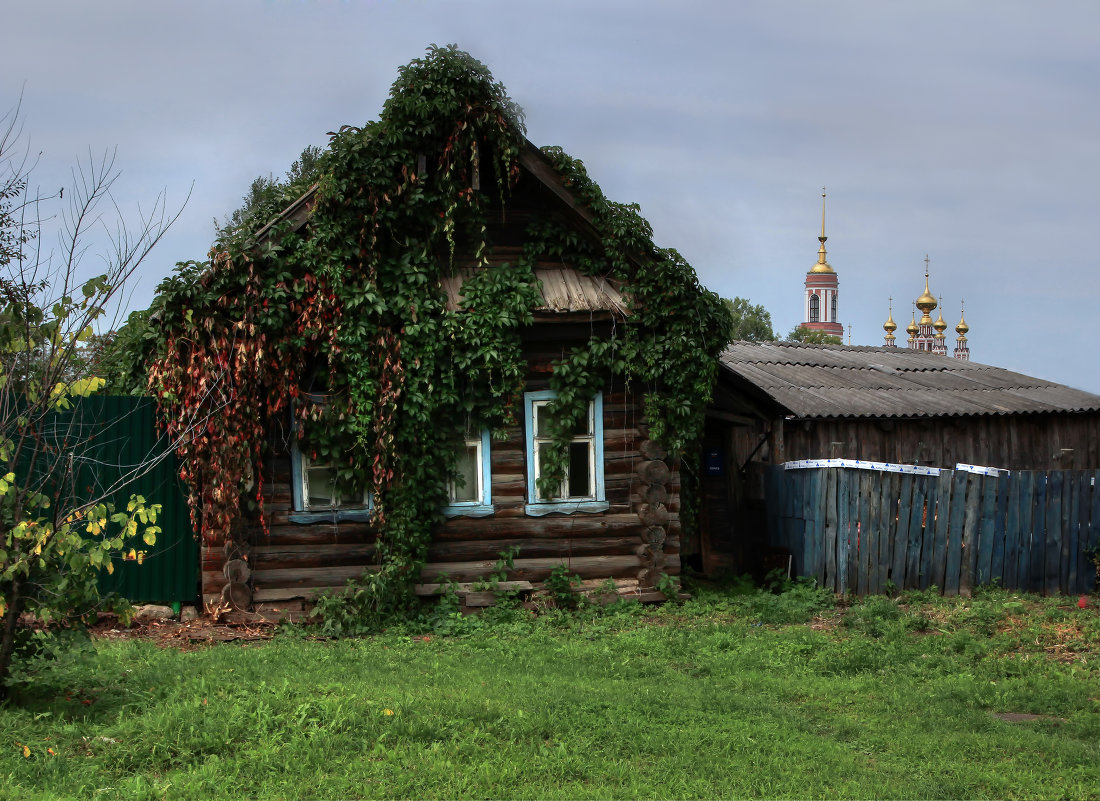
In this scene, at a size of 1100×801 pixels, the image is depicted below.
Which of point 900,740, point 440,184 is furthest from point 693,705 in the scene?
point 440,184

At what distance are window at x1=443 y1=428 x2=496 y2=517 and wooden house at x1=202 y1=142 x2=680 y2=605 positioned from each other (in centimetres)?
1

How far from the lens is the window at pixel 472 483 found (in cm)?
1214

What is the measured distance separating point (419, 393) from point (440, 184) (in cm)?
249

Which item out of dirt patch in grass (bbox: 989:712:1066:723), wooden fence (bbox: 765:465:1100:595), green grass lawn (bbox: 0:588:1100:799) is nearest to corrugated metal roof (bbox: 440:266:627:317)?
wooden fence (bbox: 765:465:1100:595)

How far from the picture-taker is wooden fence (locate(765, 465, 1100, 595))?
12977 millimetres

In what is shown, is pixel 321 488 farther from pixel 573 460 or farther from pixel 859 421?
pixel 859 421

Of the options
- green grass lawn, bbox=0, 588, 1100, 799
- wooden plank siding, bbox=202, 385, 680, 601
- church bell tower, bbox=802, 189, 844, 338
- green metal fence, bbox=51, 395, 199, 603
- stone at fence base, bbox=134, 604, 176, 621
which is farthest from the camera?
church bell tower, bbox=802, 189, 844, 338

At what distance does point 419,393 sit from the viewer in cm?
1154

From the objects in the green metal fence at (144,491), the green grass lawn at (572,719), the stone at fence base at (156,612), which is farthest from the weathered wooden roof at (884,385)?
the stone at fence base at (156,612)

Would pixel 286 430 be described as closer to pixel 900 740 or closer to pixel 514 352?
pixel 514 352

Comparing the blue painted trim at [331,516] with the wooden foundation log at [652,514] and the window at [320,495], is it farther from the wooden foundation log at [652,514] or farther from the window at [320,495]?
the wooden foundation log at [652,514]

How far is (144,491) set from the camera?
11.3 m

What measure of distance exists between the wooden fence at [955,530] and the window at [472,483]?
14.9 feet

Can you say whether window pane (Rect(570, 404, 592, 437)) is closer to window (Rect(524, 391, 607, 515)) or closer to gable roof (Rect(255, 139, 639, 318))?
window (Rect(524, 391, 607, 515))
